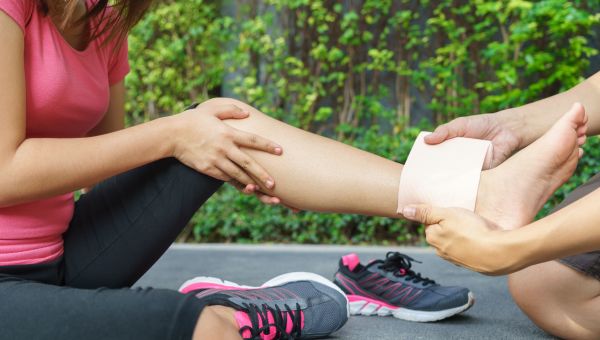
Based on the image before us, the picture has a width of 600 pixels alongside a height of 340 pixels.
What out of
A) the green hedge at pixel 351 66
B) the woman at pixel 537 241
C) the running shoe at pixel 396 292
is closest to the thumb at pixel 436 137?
the woman at pixel 537 241

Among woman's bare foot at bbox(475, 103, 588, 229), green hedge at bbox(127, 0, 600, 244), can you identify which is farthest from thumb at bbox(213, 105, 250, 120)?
green hedge at bbox(127, 0, 600, 244)

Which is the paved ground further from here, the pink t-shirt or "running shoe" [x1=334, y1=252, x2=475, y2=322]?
the pink t-shirt

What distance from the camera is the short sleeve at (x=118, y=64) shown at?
1595 mm

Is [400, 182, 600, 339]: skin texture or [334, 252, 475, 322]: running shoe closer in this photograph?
[400, 182, 600, 339]: skin texture

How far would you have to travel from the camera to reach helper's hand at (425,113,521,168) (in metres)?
1.45

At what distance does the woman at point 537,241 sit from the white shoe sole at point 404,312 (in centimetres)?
16

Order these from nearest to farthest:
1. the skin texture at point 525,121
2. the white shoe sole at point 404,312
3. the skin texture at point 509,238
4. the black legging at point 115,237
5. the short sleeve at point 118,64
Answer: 1. the skin texture at point 509,238
2. the black legging at point 115,237
3. the skin texture at point 525,121
4. the short sleeve at point 118,64
5. the white shoe sole at point 404,312

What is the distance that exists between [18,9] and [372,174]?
0.70 m

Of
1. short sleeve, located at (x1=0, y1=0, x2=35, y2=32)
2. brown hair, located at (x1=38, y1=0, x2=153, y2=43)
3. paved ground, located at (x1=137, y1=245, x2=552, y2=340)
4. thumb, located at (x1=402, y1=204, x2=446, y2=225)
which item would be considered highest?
short sleeve, located at (x1=0, y1=0, x2=35, y2=32)

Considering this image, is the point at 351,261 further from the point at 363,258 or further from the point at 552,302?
the point at 363,258

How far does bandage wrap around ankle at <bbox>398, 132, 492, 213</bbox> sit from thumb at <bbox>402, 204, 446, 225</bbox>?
0.03m

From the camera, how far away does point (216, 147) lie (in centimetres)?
131

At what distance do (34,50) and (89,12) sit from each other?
0.51 ft

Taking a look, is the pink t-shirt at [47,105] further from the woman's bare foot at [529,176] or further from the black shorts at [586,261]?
the black shorts at [586,261]
